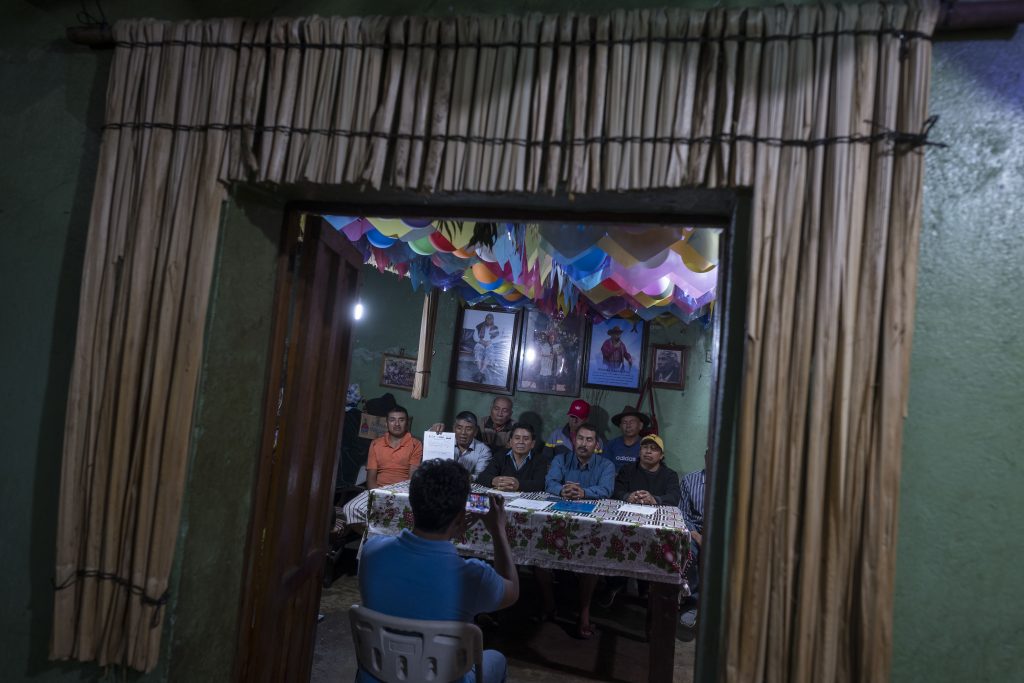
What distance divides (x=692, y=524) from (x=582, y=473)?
3.36 feet

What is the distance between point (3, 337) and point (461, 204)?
1.36m

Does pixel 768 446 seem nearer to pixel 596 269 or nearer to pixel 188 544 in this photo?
pixel 188 544

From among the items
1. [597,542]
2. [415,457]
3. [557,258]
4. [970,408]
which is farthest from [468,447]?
[970,408]

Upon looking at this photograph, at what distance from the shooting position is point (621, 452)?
604cm

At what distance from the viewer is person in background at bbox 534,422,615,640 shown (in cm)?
453

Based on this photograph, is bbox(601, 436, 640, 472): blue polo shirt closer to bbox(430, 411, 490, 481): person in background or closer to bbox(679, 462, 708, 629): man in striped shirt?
bbox(679, 462, 708, 629): man in striped shirt

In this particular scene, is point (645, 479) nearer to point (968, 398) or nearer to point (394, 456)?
point (394, 456)

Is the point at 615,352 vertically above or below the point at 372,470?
above

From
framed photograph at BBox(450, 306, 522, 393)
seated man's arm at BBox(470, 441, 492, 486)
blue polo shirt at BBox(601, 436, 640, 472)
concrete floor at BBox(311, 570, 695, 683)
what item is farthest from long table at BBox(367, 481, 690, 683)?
framed photograph at BBox(450, 306, 522, 393)

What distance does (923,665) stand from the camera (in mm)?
1278

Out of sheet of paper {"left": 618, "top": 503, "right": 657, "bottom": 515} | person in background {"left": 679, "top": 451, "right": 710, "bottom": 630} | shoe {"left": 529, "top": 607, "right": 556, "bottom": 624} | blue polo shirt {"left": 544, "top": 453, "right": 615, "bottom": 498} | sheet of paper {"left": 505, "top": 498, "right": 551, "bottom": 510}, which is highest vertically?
blue polo shirt {"left": 544, "top": 453, "right": 615, "bottom": 498}

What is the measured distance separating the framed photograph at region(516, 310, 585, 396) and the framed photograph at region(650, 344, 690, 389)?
0.84 metres

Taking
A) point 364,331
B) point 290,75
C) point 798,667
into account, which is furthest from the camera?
point 364,331

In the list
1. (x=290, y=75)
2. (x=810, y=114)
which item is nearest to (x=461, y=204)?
(x=290, y=75)
